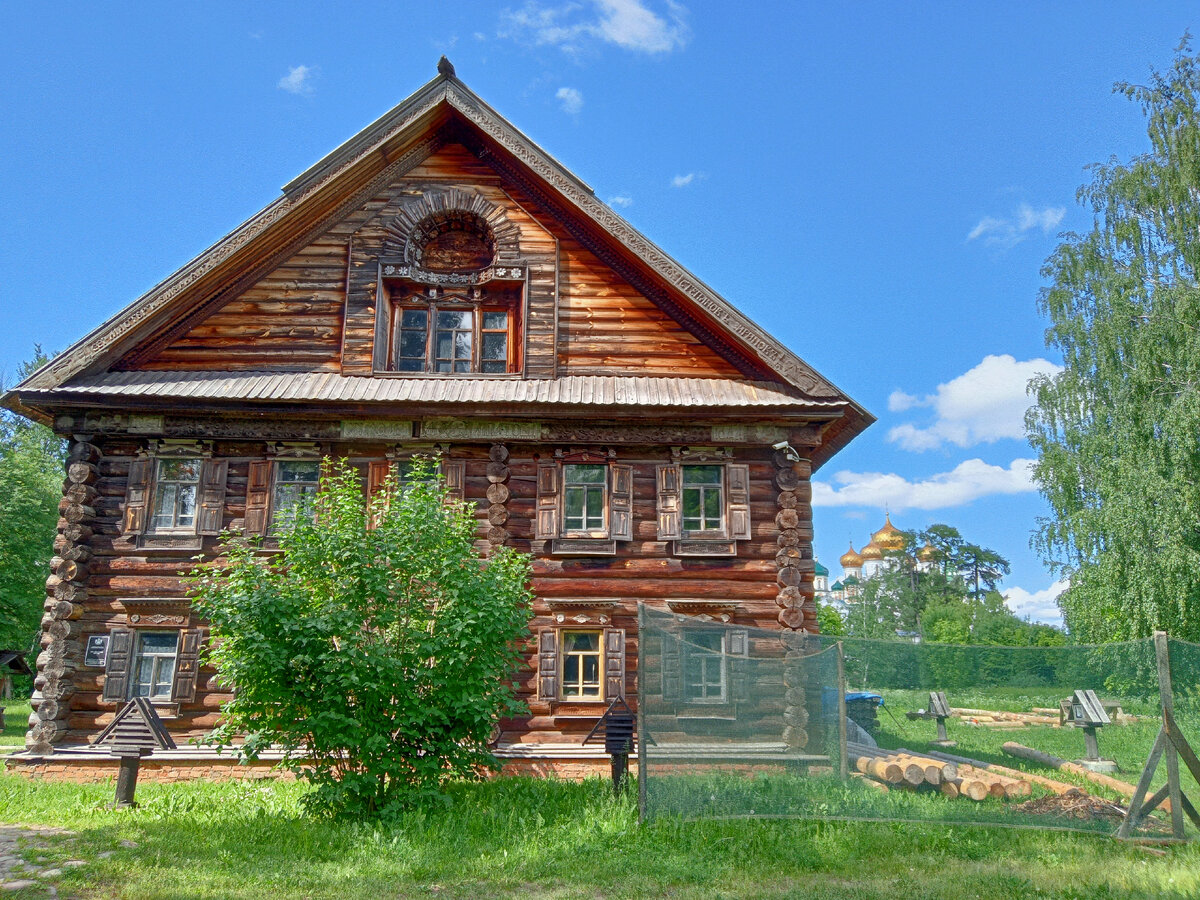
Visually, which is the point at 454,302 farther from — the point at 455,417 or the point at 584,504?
the point at 584,504

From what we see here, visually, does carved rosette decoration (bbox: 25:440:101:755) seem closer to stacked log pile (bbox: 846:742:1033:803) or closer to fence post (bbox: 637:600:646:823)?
fence post (bbox: 637:600:646:823)

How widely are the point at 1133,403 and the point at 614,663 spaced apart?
1457 centimetres

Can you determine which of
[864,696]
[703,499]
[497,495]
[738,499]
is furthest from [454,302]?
[864,696]

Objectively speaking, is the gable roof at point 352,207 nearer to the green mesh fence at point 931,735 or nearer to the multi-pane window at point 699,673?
the multi-pane window at point 699,673

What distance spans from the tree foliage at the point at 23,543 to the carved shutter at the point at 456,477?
65.9 ft

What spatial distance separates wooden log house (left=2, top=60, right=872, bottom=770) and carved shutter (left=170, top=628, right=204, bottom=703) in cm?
5

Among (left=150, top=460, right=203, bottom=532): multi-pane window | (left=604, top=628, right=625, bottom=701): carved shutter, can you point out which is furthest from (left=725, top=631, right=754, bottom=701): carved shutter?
(left=150, top=460, right=203, bottom=532): multi-pane window

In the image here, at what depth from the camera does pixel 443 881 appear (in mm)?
7438

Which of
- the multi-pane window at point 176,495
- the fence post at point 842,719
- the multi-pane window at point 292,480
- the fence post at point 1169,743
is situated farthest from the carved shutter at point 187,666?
the fence post at point 1169,743

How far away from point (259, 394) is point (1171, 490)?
18.5 meters

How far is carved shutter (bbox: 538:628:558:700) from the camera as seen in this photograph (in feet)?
43.5

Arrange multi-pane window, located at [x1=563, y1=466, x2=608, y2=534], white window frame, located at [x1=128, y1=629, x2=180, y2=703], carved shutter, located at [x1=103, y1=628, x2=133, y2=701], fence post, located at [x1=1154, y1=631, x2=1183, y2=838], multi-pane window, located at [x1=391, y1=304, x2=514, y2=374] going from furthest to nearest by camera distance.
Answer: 1. multi-pane window, located at [x1=391, y1=304, x2=514, y2=374]
2. multi-pane window, located at [x1=563, y1=466, x2=608, y2=534]
3. white window frame, located at [x1=128, y1=629, x2=180, y2=703]
4. carved shutter, located at [x1=103, y1=628, x2=133, y2=701]
5. fence post, located at [x1=1154, y1=631, x2=1183, y2=838]

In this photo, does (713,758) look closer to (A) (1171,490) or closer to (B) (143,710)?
(B) (143,710)

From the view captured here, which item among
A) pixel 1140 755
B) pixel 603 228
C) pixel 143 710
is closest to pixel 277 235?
pixel 603 228
